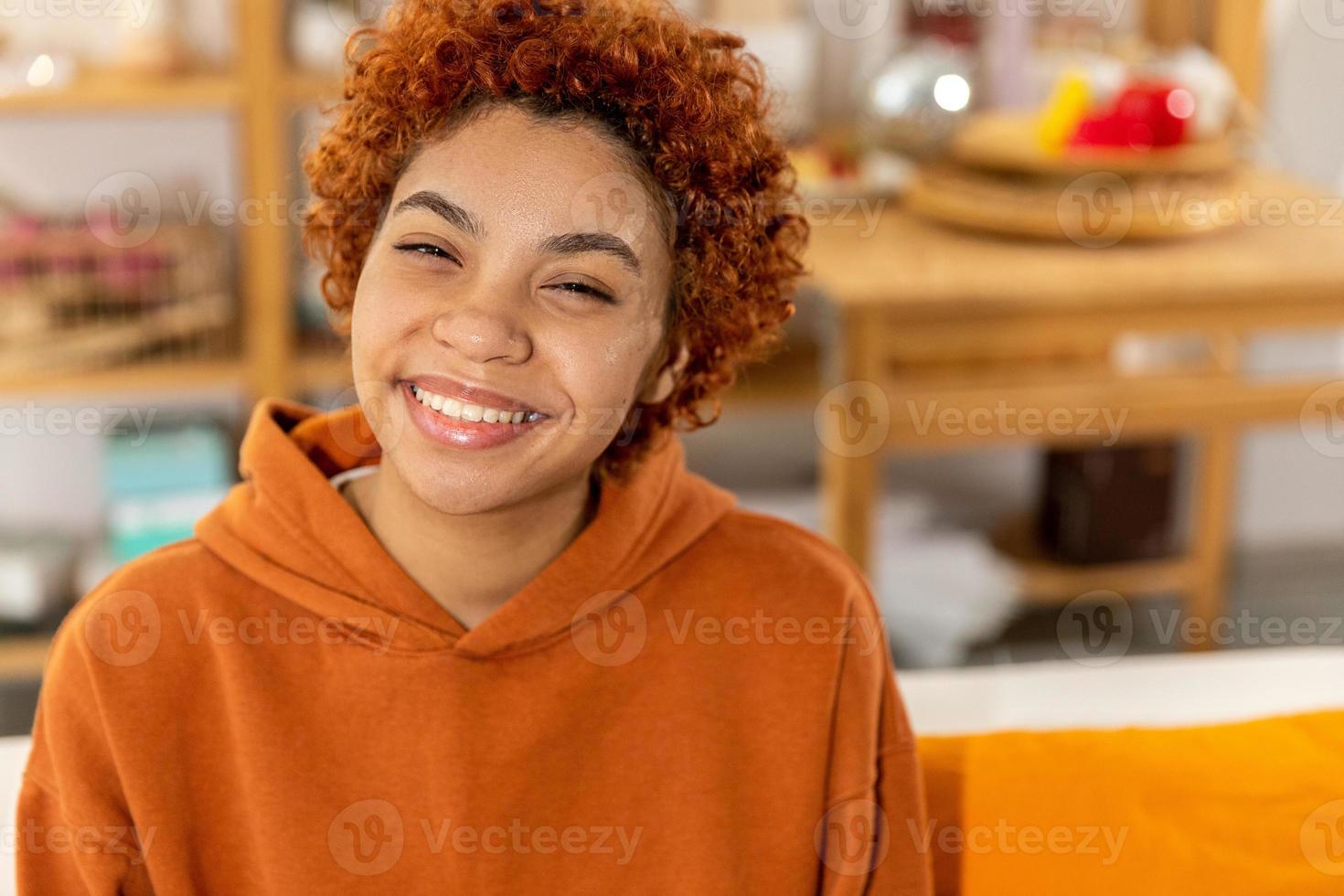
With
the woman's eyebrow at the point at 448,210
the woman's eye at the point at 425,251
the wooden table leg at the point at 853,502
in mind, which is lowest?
the wooden table leg at the point at 853,502

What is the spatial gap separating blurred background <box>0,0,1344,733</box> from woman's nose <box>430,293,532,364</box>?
111cm

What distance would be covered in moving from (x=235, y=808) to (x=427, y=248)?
406 millimetres

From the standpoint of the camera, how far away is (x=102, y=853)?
1065 millimetres

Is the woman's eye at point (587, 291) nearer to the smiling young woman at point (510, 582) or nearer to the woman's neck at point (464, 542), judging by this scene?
the smiling young woman at point (510, 582)

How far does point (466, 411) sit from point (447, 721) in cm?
23

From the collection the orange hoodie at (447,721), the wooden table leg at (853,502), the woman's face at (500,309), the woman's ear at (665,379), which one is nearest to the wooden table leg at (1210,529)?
the wooden table leg at (853,502)

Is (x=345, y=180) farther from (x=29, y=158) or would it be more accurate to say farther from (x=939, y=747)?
(x=29, y=158)

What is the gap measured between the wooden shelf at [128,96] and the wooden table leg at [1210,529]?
1.71 m

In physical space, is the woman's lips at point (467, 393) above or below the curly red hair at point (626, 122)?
below

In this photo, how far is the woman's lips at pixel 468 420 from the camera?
1021 mm

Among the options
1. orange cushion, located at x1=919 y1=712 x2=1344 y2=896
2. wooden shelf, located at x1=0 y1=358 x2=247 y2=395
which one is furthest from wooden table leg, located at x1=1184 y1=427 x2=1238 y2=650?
wooden shelf, located at x1=0 y1=358 x2=247 y2=395

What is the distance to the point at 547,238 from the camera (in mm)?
1008

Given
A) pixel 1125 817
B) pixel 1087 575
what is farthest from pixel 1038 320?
pixel 1125 817

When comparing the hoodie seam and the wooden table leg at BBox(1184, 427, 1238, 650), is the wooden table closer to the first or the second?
the wooden table leg at BBox(1184, 427, 1238, 650)
